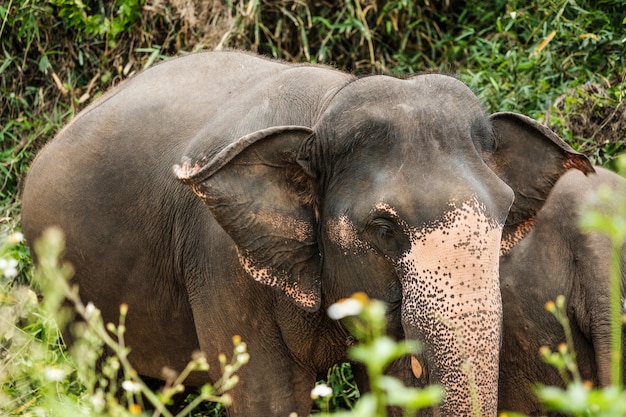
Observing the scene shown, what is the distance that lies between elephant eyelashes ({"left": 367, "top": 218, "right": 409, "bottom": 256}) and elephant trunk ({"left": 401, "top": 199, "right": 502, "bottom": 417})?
0.21 ft

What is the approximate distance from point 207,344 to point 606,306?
1.29m

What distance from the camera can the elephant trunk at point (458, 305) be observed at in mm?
3020

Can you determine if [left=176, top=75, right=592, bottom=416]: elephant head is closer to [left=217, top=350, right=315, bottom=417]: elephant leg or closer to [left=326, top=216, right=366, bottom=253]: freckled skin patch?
[left=326, top=216, right=366, bottom=253]: freckled skin patch

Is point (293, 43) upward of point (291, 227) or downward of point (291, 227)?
downward

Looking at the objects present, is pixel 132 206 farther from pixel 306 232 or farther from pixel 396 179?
pixel 396 179

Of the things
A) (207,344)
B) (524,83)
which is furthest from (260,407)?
(524,83)

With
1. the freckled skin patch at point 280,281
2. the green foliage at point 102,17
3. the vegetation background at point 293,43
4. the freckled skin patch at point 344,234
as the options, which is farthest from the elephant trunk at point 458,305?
the green foliage at point 102,17

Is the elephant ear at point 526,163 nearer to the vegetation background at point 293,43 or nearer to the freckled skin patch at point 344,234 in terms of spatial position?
the freckled skin patch at point 344,234

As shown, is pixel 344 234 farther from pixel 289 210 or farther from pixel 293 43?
pixel 293 43

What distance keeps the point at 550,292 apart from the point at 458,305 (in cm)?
113

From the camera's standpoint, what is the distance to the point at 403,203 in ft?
10.6

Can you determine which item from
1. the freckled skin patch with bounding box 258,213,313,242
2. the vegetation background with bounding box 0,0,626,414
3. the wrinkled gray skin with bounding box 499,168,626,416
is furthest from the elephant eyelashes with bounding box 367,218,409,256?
the vegetation background with bounding box 0,0,626,414

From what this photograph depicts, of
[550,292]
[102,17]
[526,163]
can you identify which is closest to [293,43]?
[102,17]

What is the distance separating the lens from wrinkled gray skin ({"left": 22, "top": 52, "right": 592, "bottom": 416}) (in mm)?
3148
